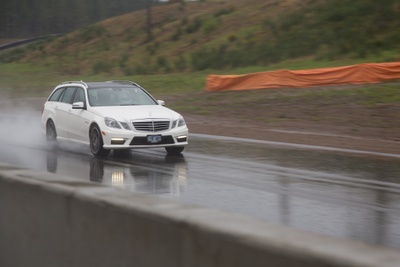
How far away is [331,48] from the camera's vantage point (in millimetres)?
45344

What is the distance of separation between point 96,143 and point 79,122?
0.99 m

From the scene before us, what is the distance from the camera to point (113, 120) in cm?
1587

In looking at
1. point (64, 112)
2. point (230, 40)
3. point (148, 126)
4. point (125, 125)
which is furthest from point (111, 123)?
point (230, 40)

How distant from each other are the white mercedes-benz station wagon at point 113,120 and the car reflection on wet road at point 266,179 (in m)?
0.37

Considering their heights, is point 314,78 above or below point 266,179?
above

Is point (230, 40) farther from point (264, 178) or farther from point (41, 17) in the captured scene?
point (41, 17)

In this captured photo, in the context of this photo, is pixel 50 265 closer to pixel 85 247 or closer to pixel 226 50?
pixel 85 247

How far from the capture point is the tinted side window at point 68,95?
59.4ft

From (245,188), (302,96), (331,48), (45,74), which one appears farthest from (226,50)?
(245,188)

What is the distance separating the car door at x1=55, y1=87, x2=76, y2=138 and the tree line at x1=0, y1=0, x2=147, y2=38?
10557 centimetres

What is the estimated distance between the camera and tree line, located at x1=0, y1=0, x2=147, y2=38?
12125 centimetres

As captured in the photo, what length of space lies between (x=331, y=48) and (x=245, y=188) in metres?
34.8

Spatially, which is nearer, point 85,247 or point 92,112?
point 85,247

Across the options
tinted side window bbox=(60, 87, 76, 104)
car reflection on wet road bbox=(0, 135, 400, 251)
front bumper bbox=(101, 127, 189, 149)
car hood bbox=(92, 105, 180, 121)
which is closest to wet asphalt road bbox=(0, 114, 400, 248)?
car reflection on wet road bbox=(0, 135, 400, 251)
